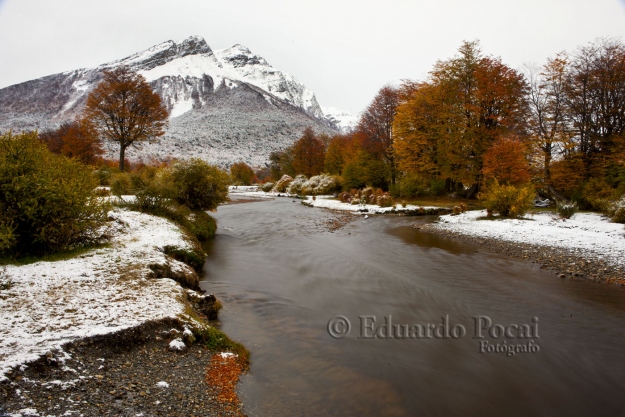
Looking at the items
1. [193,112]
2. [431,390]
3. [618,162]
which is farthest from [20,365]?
[193,112]

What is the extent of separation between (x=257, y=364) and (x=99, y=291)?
3308 mm

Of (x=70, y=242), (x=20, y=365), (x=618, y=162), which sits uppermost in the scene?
(x=618, y=162)

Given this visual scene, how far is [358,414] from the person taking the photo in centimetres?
413

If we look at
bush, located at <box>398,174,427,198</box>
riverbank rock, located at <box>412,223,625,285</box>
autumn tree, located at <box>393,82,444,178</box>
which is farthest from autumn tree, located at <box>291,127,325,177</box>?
riverbank rock, located at <box>412,223,625,285</box>

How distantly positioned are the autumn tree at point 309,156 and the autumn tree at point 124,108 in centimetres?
2964

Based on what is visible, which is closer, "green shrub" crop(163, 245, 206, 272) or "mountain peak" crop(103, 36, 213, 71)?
"green shrub" crop(163, 245, 206, 272)

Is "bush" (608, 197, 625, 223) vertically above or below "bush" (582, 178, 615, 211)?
below

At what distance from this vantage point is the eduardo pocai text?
610cm

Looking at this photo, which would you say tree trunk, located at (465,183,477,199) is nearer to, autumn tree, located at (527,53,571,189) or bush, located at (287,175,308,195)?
autumn tree, located at (527,53,571,189)

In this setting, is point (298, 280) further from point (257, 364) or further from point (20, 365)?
point (20, 365)

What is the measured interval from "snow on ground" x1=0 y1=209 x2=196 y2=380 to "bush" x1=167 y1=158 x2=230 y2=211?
856 centimetres

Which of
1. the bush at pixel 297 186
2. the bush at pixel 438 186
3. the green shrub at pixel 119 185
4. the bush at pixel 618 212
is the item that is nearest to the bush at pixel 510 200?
the bush at pixel 618 212

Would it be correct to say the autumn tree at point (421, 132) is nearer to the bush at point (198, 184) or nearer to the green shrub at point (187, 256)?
the bush at point (198, 184)

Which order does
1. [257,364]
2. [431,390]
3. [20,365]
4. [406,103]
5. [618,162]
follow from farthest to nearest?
[406,103] → [618,162] → [257,364] → [431,390] → [20,365]
